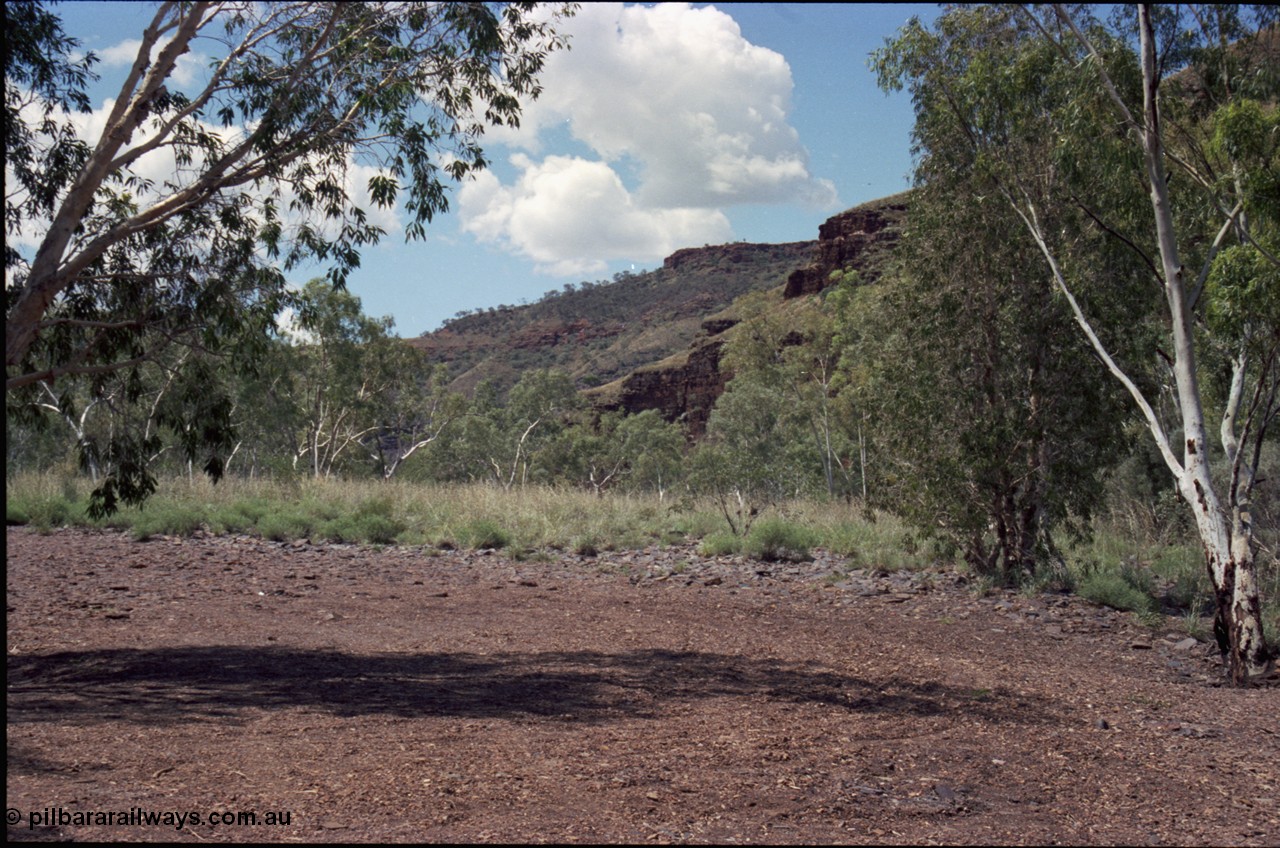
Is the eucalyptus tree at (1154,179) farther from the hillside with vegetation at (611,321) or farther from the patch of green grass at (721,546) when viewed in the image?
the hillside with vegetation at (611,321)

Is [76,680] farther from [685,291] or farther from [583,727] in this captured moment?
[685,291]

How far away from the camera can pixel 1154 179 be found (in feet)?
26.5

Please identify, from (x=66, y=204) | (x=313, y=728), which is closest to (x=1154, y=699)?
(x=313, y=728)

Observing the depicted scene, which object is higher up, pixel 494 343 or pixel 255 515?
pixel 494 343

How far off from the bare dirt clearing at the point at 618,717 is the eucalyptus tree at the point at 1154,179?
1732 mm

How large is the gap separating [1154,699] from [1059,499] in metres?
3.93

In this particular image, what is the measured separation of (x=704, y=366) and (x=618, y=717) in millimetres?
65216

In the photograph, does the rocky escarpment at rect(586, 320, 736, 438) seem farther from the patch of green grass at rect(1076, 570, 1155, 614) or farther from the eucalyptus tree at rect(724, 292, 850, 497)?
the patch of green grass at rect(1076, 570, 1155, 614)

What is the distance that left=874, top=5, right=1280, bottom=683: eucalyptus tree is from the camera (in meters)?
7.91

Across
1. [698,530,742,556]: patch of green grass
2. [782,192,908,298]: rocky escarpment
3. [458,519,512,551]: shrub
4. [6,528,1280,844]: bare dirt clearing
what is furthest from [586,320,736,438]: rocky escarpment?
[6,528,1280,844]: bare dirt clearing

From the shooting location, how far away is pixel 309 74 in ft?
24.5

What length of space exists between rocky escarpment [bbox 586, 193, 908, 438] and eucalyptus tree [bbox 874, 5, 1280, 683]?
52.3m

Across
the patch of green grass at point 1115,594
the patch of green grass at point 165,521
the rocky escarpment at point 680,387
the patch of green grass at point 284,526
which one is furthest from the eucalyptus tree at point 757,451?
the rocky escarpment at point 680,387

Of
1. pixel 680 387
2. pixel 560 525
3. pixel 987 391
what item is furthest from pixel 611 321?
pixel 987 391
